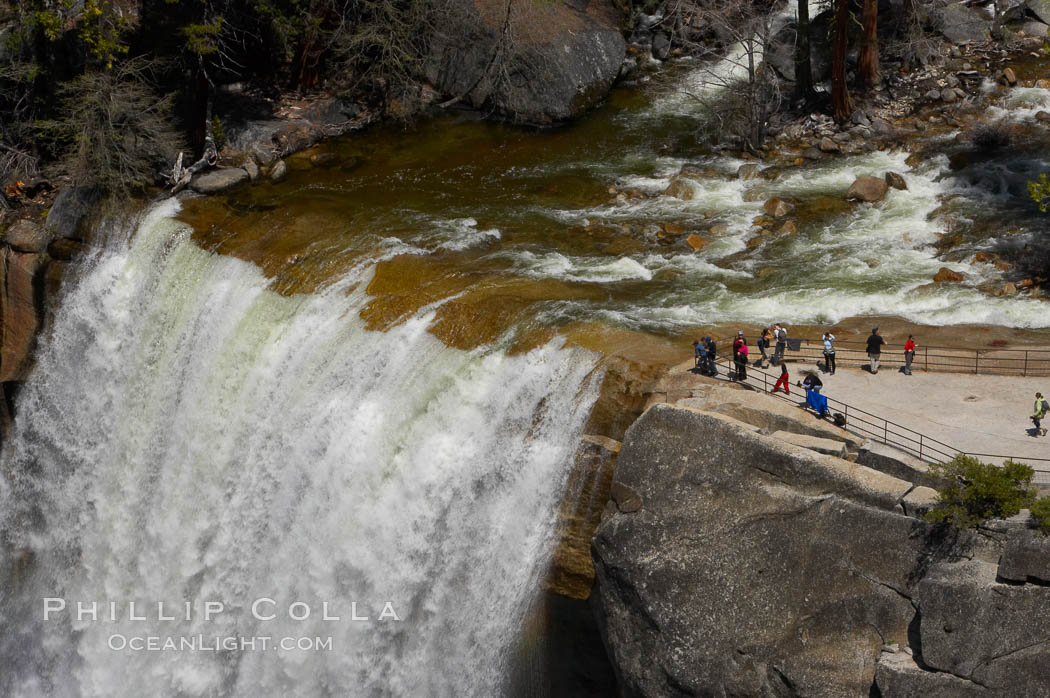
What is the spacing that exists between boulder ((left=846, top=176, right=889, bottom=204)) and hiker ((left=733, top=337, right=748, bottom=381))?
12.5 m

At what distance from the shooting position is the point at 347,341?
29297mm

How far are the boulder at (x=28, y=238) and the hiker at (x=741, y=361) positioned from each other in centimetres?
2283

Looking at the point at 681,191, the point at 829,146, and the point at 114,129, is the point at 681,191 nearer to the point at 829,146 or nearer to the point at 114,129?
the point at 829,146

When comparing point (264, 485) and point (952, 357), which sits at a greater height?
point (952, 357)

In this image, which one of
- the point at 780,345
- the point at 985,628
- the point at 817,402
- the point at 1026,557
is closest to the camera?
the point at 1026,557

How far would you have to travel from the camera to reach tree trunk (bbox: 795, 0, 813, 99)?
137ft

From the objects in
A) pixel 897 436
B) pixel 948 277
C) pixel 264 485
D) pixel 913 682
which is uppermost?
pixel 948 277

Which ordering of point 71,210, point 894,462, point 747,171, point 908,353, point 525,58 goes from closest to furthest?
point 894,462 → point 908,353 → point 71,210 → point 747,171 → point 525,58

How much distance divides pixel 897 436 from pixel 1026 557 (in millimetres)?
3867

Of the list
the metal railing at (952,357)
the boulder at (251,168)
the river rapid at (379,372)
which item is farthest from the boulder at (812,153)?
the boulder at (251,168)

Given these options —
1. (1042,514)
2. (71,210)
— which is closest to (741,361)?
(1042,514)

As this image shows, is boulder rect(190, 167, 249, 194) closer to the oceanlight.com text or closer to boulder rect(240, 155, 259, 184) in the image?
boulder rect(240, 155, 259, 184)

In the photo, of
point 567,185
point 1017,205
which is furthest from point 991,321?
point 567,185

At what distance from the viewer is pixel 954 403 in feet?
78.5
